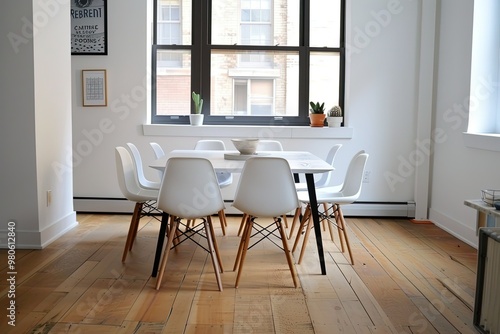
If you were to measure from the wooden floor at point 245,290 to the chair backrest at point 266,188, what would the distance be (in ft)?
1.57

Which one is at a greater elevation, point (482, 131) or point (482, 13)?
point (482, 13)

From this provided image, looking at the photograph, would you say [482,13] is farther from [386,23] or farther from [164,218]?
[164,218]

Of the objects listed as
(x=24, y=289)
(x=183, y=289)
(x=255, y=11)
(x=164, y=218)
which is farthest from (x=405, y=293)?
(x=255, y=11)

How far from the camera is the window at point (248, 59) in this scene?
5.74 m

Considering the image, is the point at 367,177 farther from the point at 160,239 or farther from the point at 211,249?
the point at 160,239

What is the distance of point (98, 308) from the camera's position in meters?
2.88

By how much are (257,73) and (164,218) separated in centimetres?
279

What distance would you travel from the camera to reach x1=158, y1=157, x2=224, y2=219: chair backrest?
3.18m

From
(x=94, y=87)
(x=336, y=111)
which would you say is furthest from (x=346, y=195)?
(x=94, y=87)

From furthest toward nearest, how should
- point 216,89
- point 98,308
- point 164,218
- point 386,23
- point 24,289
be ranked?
point 216,89
point 386,23
point 164,218
point 24,289
point 98,308

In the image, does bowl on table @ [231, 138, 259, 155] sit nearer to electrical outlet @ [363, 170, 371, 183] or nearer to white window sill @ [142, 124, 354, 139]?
white window sill @ [142, 124, 354, 139]

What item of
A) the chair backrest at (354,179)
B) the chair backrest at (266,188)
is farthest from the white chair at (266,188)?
the chair backrest at (354,179)

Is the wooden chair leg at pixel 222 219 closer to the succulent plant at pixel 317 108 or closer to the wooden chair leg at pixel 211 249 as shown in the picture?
the wooden chair leg at pixel 211 249

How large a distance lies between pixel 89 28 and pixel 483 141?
12.7 ft
